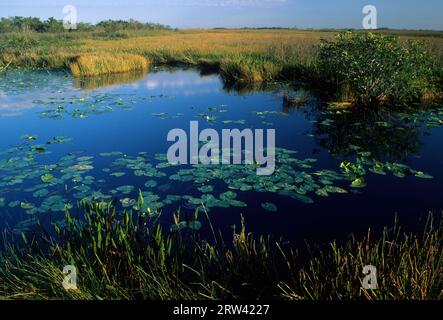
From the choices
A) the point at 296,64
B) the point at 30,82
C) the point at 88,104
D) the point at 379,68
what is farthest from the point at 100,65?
the point at 379,68

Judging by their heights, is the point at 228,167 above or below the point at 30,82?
below

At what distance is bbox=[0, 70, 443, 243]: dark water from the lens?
4.47m

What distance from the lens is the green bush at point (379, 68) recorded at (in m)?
9.09

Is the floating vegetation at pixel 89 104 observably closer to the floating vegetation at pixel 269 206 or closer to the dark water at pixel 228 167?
the dark water at pixel 228 167

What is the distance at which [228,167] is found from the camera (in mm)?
5812

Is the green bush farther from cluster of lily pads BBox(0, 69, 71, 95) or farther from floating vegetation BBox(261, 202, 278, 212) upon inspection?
cluster of lily pads BBox(0, 69, 71, 95)

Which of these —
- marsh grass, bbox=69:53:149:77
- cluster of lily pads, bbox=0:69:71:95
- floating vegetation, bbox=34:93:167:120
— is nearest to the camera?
floating vegetation, bbox=34:93:167:120

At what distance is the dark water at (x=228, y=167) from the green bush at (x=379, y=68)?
0.86 metres

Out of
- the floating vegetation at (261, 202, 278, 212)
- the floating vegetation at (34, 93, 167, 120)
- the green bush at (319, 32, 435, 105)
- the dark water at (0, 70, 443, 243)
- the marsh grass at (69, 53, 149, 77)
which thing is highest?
the marsh grass at (69, 53, 149, 77)

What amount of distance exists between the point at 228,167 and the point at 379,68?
5.94 m

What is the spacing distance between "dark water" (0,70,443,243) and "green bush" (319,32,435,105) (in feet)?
2.84

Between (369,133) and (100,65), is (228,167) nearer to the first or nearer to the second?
(369,133)

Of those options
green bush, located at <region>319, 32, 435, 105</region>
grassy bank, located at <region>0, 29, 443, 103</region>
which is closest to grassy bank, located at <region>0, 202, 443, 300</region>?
grassy bank, located at <region>0, 29, 443, 103</region>

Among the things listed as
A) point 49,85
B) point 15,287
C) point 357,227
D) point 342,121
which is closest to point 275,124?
point 342,121
